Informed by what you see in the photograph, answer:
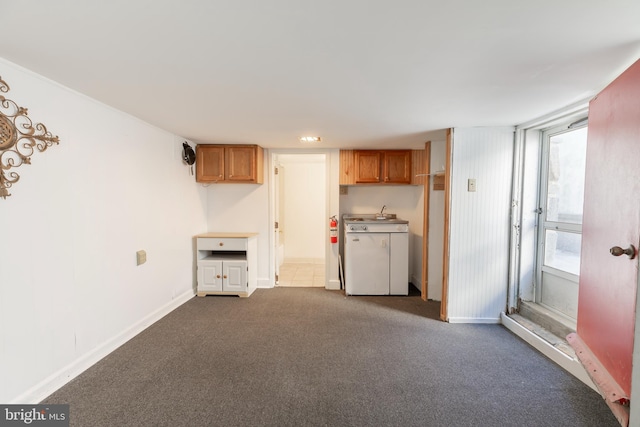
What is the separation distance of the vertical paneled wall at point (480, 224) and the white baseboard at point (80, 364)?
10.6ft

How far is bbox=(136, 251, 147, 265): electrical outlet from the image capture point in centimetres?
263

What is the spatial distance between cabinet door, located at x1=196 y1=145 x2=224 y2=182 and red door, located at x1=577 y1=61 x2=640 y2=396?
3752mm

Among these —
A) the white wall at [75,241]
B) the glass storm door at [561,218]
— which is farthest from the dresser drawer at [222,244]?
the glass storm door at [561,218]

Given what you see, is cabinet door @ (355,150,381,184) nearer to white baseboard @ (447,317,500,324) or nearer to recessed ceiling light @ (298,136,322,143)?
recessed ceiling light @ (298,136,322,143)

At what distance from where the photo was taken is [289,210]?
5.71 metres

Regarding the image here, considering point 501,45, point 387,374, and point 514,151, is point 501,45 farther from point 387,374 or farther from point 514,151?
point 387,374

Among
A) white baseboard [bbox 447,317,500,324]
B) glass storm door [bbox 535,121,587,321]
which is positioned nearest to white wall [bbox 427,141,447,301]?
white baseboard [bbox 447,317,500,324]

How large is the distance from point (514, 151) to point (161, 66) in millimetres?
3241

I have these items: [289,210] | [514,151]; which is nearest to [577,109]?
[514,151]

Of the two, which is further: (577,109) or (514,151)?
(514,151)

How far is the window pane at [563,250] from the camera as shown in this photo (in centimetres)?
237

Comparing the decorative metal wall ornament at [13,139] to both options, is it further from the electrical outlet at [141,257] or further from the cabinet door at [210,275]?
the cabinet door at [210,275]

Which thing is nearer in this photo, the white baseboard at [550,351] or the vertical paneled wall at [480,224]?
the white baseboard at [550,351]

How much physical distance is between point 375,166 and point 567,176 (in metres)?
2.17
